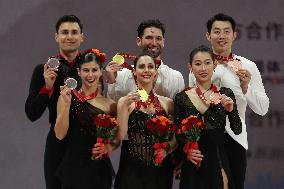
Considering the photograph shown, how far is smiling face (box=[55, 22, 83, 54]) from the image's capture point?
13.2 feet

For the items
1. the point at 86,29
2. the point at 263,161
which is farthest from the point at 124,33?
the point at 263,161

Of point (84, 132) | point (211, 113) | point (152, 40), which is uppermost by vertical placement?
point (152, 40)

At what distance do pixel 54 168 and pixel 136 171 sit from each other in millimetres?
570

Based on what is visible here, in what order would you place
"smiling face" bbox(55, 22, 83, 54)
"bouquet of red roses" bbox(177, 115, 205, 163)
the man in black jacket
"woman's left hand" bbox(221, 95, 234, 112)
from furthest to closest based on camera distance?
"smiling face" bbox(55, 22, 83, 54) → the man in black jacket → "woman's left hand" bbox(221, 95, 234, 112) → "bouquet of red roses" bbox(177, 115, 205, 163)

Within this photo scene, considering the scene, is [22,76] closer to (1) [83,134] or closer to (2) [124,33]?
(2) [124,33]

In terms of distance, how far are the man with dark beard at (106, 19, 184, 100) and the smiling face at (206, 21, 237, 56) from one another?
345 mm

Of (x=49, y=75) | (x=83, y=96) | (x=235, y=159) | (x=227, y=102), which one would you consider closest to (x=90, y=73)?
(x=83, y=96)

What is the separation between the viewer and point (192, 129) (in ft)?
11.7

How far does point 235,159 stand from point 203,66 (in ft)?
2.36

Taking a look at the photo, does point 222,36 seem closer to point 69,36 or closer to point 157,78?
point 157,78

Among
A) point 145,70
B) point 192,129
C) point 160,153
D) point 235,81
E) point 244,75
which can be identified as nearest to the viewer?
point 192,129

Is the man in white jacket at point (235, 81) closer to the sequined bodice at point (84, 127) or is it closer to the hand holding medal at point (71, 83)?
the sequined bodice at point (84, 127)

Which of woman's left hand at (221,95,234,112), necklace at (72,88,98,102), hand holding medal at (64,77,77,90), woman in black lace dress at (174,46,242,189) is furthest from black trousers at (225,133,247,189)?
hand holding medal at (64,77,77,90)

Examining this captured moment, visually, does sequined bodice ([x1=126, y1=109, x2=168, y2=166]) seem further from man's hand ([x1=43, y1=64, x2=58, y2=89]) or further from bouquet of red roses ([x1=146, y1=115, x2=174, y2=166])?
man's hand ([x1=43, y1=64, x2=58, y2=89])
